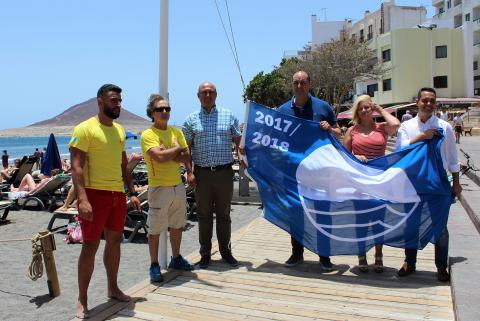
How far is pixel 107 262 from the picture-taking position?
14.5ft

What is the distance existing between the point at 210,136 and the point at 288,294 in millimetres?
1804

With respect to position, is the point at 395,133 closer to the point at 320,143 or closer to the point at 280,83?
the point at 320,143

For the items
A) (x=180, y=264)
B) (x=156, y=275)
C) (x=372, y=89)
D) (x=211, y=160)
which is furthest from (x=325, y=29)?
(x=156, y=275)

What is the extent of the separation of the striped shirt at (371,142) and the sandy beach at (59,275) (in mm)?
2540

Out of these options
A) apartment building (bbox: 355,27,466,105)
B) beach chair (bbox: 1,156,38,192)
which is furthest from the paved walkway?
apartment building (bbox: 355,27,466,105)

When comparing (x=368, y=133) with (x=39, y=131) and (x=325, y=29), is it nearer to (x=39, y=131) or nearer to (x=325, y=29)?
(x=325, y=29)

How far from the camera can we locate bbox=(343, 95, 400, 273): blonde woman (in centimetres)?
517

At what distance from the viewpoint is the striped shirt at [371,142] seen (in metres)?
5.23

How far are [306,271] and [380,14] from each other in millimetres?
60619

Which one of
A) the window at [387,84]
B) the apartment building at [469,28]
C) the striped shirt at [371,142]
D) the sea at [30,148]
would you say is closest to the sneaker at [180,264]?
the striped shirt at [371,142]

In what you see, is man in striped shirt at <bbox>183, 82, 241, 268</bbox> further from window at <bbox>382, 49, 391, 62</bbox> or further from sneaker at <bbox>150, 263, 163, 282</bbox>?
window at <bbox>382, 49, 391, 62</bbox>

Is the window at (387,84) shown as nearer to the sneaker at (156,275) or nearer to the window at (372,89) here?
the window at (372,89)

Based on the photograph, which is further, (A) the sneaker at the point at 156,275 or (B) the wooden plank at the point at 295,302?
(A) the sneaker at the point at 156,275

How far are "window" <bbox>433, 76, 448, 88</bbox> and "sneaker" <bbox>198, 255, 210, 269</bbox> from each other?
1895 inches
